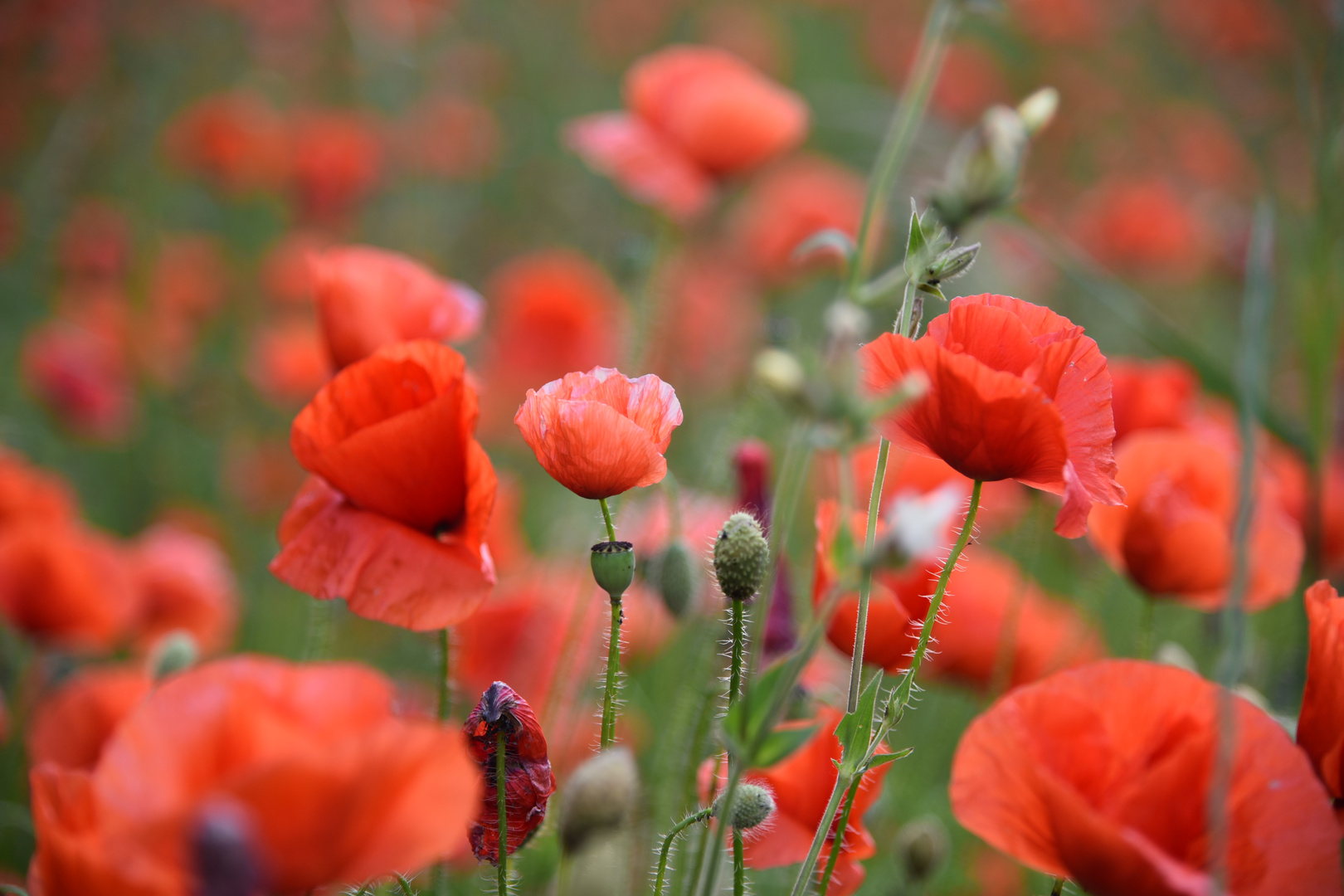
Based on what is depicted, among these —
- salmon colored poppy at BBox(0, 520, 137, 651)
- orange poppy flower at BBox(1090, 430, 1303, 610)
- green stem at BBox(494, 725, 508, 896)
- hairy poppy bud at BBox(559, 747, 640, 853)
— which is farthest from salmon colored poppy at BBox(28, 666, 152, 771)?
orange poppy flower at BBox(1090, 430, 1303, 610)

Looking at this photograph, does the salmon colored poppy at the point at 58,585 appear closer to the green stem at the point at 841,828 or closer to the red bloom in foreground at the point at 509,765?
the red bloom in foreground at the point at 509,765

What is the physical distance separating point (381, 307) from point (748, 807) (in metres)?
0.48

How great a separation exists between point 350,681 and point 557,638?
1.86ft

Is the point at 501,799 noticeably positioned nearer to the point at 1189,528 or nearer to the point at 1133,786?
the point at 1133,786

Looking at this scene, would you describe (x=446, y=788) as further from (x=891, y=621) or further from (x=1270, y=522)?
(x=1270, y=522)

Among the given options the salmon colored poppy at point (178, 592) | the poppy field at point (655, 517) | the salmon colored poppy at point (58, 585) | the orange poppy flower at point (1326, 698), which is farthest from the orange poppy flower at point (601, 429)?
the salmon colored poppy at point (178, 592)

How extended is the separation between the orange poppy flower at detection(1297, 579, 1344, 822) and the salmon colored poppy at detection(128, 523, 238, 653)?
3.87 feet

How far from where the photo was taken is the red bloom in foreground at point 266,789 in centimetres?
35

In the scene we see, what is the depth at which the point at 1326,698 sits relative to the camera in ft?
1.68

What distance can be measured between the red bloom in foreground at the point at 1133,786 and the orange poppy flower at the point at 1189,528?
0.28 m

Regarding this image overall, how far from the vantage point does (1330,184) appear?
974mm

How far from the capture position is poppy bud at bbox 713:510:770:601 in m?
0.52

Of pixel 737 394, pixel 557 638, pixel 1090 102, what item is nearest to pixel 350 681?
pixel 557 638

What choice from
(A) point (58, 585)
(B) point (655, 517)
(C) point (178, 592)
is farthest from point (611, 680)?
(C) point (178, 592)
